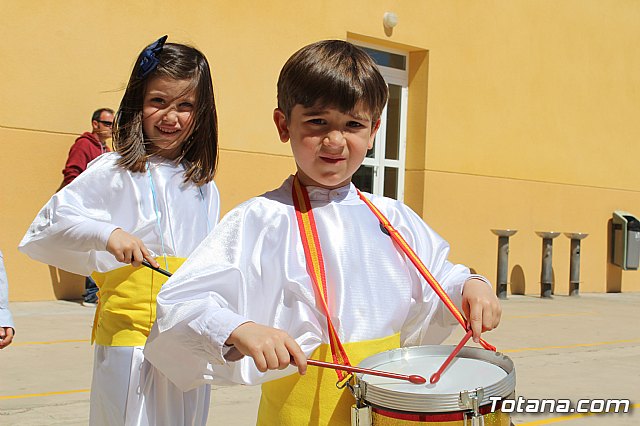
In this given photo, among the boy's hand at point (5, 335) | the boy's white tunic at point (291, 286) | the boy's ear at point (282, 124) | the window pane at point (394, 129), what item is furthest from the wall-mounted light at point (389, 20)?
the boy's ear at point (282, 124)

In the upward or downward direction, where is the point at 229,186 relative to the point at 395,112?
downward

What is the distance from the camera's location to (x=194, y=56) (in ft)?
10.8

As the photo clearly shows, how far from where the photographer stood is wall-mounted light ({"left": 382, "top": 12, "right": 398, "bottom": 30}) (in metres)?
11.5

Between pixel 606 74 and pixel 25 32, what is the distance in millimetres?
9696

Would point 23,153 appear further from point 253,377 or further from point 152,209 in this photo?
point 253,377

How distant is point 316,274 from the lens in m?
2.28

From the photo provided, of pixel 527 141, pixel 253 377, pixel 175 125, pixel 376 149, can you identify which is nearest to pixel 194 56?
pixel 175 125

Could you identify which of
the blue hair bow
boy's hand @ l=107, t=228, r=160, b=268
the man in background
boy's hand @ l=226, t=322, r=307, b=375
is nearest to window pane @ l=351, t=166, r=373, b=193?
the man in background

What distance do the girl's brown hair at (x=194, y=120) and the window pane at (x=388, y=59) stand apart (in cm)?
877

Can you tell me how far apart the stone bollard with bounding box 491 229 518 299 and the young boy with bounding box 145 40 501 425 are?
993 cm

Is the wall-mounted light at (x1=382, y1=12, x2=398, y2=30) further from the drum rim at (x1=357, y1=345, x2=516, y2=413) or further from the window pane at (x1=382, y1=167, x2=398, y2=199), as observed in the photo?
the drum rim at (x1=357, y1=345, x2=516, y2=413)

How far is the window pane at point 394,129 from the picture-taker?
1225 centimetres

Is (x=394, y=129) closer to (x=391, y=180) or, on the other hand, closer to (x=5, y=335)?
(x=391, y=180)

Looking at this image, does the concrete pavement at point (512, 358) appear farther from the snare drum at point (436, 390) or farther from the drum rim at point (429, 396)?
the drum rim at point (429, 396)
